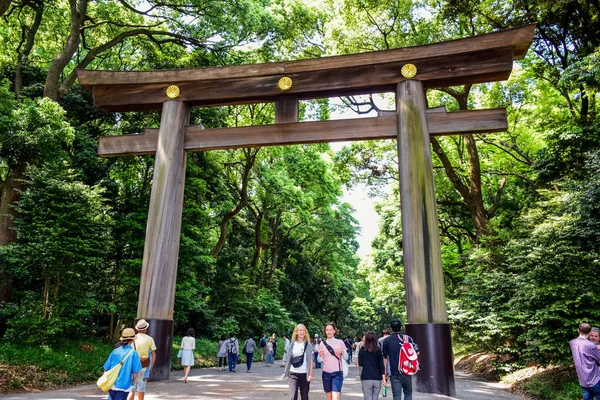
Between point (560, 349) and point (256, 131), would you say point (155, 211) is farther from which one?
Answer: point (560, 349)

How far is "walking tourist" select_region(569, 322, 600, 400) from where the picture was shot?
18.6 ft

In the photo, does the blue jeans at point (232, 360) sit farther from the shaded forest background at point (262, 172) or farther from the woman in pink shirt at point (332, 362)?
the woman in pink shirt at point (332, 362)

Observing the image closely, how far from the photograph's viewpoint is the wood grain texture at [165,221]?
327 inches

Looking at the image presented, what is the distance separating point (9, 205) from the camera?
1202cm

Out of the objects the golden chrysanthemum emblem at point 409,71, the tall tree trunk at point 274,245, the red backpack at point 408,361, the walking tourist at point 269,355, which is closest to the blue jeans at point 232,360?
the walking tourist at point 269,355

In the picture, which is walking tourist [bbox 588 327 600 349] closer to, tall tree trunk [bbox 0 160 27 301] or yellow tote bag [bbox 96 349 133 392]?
yellow tote bag [bbox 96 349 133 392]

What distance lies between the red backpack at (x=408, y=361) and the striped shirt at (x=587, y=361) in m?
2.34

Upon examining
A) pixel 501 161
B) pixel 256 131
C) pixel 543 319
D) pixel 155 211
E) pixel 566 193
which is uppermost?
pixel 501 161

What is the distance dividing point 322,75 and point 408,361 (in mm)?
6010

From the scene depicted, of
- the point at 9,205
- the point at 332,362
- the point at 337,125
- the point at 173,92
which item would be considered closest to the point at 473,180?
the point at 337,125

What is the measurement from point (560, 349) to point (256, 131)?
822 cm

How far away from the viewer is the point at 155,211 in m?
8.76

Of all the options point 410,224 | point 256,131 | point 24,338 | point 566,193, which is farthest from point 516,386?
point 24,338

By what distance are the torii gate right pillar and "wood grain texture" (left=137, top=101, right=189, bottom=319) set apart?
471 centimetres
